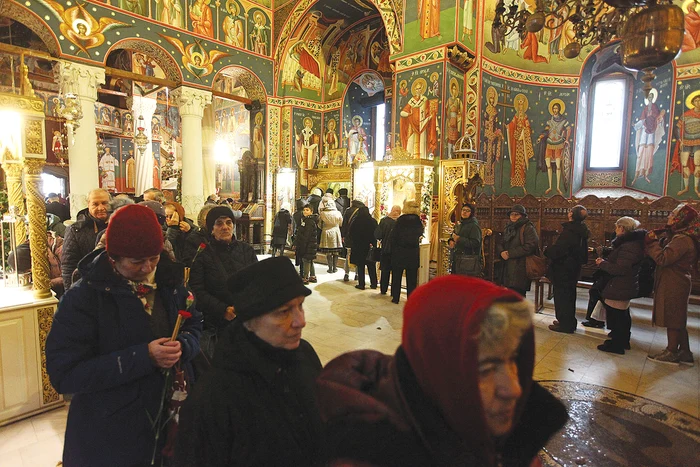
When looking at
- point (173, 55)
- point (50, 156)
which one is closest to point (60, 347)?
point (173, 55)

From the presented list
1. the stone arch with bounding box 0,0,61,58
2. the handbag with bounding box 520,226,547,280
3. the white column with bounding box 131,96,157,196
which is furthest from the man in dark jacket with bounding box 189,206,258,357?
the white column with bounding box 131,96,157,196

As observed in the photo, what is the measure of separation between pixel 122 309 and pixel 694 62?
1454 cm

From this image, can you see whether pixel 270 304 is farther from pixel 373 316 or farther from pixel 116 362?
pixel 373 316

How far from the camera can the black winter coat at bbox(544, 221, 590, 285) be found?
17.9ft

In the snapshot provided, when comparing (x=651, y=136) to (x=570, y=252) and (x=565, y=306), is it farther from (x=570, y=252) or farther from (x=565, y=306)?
(x=565, y=306)

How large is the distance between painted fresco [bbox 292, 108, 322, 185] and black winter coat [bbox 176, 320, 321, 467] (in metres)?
13.6

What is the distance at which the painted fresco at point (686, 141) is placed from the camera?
10555 mm

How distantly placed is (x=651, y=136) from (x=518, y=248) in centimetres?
927

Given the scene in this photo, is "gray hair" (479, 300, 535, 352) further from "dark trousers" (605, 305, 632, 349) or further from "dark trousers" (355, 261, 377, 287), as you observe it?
"dark trousers" (355, 261, 377, 287)

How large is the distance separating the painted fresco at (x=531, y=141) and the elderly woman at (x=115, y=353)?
36.7 ft

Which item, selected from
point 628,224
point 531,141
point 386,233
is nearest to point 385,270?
point 386,233

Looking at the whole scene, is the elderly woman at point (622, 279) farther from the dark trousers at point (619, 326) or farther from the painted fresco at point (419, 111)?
the painted fresco at point (419, 111)

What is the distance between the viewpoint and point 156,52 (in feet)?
36.4

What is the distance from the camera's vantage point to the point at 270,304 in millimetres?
1335
